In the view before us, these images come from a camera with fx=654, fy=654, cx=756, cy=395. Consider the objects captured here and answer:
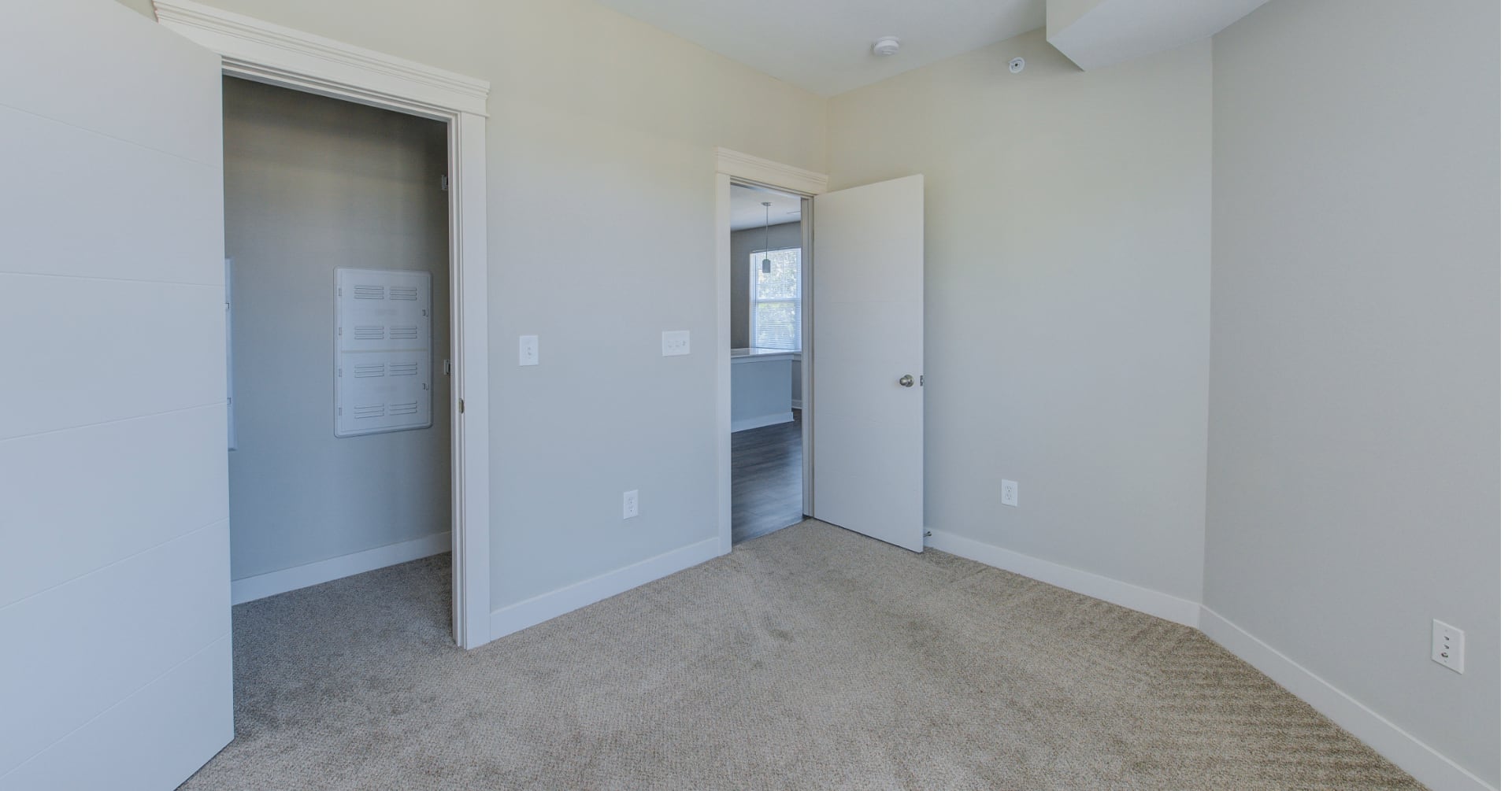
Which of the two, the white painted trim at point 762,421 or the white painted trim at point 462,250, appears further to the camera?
the white painted trim at point 762,421

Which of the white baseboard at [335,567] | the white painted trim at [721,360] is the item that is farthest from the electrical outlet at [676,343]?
the white baseboard at [335,567]

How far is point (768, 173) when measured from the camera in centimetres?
342

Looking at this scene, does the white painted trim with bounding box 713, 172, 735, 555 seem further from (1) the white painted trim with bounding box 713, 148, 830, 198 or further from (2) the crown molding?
(2) the crown molding

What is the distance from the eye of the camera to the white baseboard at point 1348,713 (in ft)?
5.32

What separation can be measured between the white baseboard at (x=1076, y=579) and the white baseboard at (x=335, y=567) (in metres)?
2.58

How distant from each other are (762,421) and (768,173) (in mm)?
4380

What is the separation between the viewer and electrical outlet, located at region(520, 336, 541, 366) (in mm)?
2498

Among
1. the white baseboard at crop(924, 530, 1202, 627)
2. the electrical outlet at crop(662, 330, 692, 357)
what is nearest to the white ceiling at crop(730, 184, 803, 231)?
the electrical outlet at crop(662, 330, 692, 357)

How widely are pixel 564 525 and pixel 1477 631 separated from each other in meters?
2.74

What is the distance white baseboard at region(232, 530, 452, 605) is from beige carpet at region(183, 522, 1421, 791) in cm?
8

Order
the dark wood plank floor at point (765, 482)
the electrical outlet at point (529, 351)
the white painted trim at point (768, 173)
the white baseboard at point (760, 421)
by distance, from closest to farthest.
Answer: the electrical outlet at point (529, 351), the white painted trim at point (768, 173), the dark wood plank floor at point (765, 482), the white baseboard at point (760, 421)

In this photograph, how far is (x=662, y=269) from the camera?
2984 millimetres

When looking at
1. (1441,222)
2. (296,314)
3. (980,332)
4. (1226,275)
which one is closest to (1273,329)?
(1226,275)

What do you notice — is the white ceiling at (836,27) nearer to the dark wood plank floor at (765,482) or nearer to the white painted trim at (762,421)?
the dark wood plank floor at (765,482)
